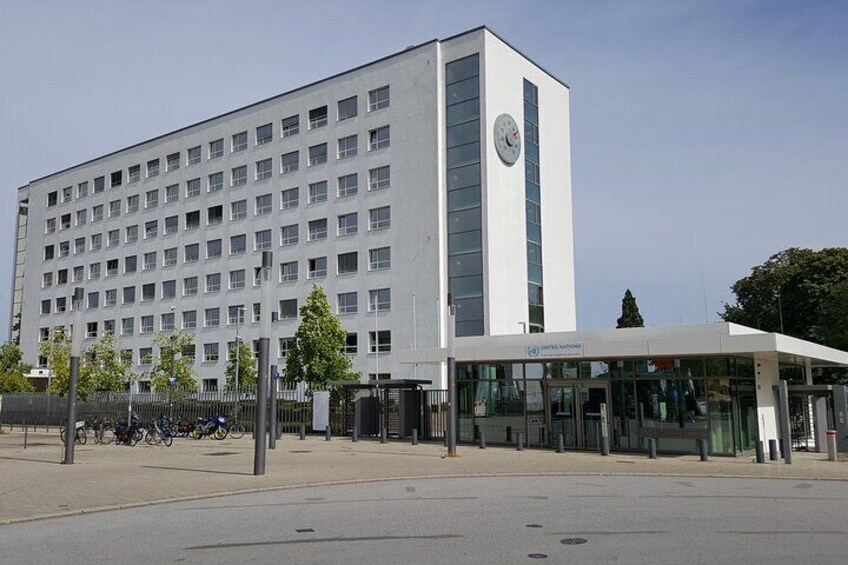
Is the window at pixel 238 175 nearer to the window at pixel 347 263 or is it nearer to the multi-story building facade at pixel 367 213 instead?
the multi-story building facade at pixel 367 213

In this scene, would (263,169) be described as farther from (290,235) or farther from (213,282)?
(213,282)

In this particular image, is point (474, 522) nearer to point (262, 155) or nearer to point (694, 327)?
point (694, 327)

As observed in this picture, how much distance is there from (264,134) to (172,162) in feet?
38.3

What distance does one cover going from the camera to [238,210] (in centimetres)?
6688

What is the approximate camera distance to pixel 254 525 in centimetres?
1155

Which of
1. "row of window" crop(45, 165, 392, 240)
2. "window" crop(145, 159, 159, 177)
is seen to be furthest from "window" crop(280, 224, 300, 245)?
"window" crop(145, 159, 159, 177)

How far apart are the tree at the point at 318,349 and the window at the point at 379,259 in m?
6.84

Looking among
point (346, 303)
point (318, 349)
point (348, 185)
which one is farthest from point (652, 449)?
point (348, 185)

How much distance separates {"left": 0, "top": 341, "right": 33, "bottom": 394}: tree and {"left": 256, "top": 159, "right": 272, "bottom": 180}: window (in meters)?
24.9

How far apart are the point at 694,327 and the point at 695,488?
10.3 meters

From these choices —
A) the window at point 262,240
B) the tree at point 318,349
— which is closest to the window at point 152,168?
the window at point 262,240

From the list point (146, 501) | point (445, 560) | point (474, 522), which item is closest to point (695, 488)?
point (474, 522)

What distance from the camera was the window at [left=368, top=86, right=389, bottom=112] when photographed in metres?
58.8

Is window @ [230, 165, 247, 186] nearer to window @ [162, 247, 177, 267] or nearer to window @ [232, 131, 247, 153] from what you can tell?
window @ [232, 131, 247, 153]
